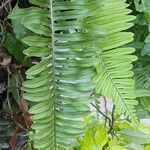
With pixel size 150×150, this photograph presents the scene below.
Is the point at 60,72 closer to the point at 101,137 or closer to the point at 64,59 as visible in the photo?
the point at 64,59

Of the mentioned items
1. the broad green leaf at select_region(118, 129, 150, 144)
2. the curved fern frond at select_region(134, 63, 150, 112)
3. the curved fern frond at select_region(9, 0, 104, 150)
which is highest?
the curved fern frond at select_region(9, 0, 104, 150)

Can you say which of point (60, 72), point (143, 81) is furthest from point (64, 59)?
point (143, 81)

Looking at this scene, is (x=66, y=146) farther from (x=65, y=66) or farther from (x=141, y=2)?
(x=141, y=2)

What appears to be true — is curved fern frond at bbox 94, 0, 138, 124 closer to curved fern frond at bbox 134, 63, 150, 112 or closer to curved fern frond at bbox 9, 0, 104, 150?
curved fern frond at bbox 9, 0, 104, 150

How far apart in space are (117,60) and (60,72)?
125 mm

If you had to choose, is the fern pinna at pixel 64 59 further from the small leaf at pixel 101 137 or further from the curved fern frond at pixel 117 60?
the small leaf at pixel 101 137

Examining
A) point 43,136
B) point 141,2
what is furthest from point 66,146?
point 141,2

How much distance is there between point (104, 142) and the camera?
1.10m

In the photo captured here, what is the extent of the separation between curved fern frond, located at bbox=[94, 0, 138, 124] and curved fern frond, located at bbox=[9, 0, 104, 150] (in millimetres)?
40

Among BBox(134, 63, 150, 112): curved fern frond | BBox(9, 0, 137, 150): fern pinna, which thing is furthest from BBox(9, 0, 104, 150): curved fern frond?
BBox(134, 63, 150, 112): curved fern frond

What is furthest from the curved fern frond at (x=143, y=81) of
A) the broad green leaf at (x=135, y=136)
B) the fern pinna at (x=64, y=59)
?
the fern pinna at (x=64, y=59)

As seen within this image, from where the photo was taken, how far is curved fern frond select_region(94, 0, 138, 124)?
88cm

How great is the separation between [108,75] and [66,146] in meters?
0.17

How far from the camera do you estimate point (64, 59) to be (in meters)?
0.86
